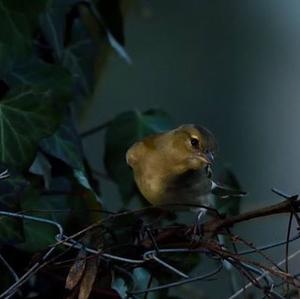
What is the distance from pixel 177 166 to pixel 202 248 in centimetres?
42

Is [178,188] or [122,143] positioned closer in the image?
[178,188]

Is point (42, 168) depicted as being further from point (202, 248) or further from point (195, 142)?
point (202, 248)

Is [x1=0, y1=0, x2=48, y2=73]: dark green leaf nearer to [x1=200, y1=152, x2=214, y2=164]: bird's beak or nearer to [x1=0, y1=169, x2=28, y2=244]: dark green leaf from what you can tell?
[x1=0, y1=169, x2=28, y2=244]: dark green leaf

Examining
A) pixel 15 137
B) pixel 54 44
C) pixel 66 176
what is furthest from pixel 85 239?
pixel 54 44

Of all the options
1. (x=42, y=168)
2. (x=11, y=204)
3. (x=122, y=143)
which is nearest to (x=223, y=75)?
(x=122, y=143)

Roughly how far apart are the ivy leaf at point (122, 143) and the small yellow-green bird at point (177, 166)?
0.24ft

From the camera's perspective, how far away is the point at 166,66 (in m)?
2.55

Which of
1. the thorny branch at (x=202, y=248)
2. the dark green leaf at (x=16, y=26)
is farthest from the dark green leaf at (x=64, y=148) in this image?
the thorny branch at (x=202, y=248)

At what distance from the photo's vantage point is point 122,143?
1435mm

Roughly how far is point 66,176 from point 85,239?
34cm

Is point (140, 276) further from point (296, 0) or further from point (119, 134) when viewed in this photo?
point (296, 0)

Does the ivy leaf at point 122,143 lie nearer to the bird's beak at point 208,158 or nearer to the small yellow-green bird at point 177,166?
the small yellow-green bird at point 177,166

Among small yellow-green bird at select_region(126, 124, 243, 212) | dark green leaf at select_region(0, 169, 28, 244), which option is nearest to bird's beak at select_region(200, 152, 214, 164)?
small yellow-green bird at select_region(126, 124, 243, 212)

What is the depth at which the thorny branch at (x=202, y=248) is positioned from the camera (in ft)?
2.68
